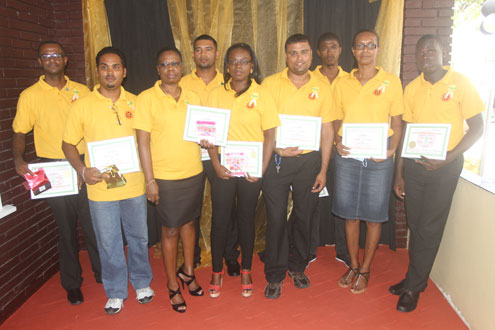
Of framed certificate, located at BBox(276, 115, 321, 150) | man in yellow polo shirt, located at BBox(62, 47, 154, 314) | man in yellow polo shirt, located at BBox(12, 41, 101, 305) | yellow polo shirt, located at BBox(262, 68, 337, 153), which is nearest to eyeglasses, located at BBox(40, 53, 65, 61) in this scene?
man in yellow polo shirt, located at BBox(12, 41, 101, 305)

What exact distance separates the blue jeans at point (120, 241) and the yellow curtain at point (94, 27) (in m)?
1.70

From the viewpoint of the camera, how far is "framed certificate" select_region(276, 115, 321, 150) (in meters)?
2.79

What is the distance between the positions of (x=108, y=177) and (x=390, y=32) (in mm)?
2836

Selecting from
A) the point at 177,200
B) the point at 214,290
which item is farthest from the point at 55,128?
the point at 214,290

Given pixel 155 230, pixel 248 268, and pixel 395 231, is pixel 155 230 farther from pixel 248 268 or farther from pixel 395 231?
pixel 395 231

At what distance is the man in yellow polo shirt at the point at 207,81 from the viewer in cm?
316

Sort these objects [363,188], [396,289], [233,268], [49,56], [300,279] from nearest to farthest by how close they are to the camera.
→ [49,56] → [363,188] → [396,289] → [300,279] → [233,268]

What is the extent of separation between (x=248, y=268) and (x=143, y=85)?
2.07 metres

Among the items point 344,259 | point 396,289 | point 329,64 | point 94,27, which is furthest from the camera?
point 344,259

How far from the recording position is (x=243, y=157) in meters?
2.72

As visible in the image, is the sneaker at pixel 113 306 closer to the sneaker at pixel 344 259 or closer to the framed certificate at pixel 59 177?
the framed certificate at pixel 59 177

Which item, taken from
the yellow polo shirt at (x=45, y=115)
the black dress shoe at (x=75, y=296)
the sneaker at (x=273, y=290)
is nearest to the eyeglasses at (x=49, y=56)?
the yellow polo shirt at (x=45, y=115)

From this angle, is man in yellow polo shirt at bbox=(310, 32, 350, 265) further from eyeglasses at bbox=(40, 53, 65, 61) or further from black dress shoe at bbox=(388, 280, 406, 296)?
eyeglasses at bbox=(40, 53, 65, 61)

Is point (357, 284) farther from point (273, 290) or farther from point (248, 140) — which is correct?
point (248, 140)
